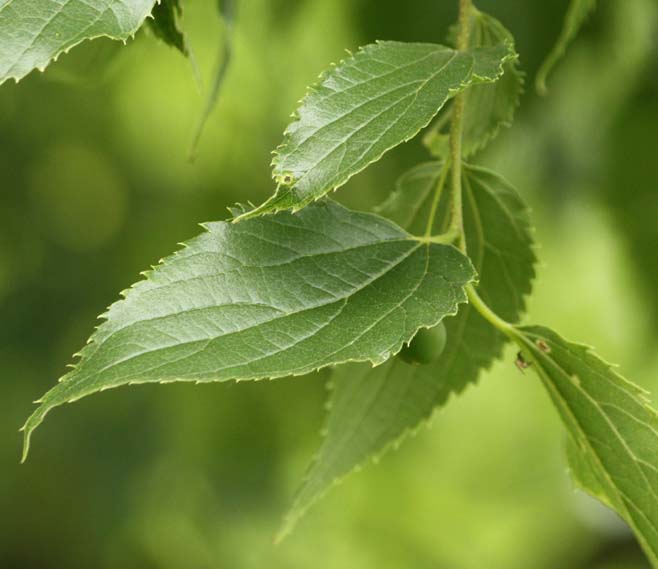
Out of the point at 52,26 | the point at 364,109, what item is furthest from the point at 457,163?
the point at 52,26

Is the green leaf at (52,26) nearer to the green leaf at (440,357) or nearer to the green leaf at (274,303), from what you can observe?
the green leaf at (274,303)

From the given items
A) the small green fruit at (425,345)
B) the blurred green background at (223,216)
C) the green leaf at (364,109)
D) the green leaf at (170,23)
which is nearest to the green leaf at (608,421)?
the small green fruit at (425,345)

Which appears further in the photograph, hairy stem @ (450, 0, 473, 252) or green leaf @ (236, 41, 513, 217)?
hairy stem @ (450, 0, 473, 252)

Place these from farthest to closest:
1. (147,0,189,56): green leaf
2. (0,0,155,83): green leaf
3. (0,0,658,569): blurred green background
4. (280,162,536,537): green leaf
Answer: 1. (0,0,658,569): blurred green background
2. (280,162,536,537): green leaf
3. (147,0,189,56): green leaf
4. (0,0,155,83): green leaf

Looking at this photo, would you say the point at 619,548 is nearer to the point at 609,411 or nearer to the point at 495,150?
the point at 495,150

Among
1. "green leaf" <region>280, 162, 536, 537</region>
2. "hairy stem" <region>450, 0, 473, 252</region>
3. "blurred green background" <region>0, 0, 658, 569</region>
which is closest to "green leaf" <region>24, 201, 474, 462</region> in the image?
"hairy stem" <region>450, 0, 473, 252</region>

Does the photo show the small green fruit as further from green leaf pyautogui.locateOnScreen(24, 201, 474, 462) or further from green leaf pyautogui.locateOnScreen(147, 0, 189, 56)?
green leaf pyautogui.locateOnScreen(147, 0, 189, 56)
